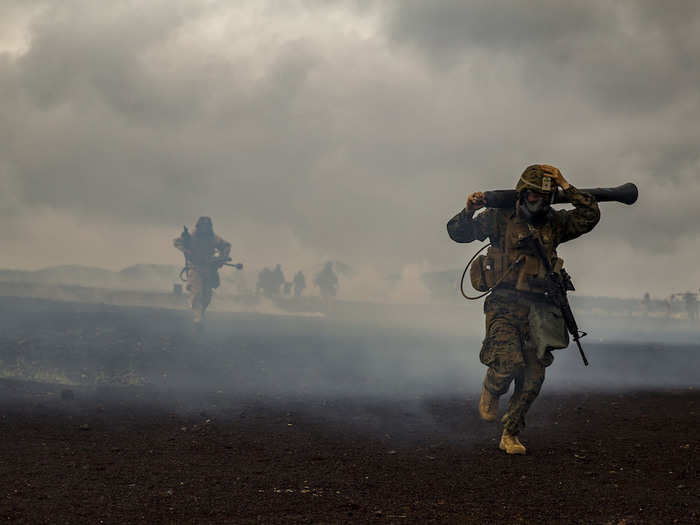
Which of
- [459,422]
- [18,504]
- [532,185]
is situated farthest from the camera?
[459,422]

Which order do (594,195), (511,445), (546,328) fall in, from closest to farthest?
(511,445), (546,328), (594,195)

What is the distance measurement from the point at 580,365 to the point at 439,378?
8.99 meters

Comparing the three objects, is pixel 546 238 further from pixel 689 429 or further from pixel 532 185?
pixel 689 429

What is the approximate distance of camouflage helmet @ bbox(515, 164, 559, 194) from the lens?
271 inches

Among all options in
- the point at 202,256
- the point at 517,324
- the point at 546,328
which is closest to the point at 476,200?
the point at 517,324

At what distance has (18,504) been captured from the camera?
4.43m

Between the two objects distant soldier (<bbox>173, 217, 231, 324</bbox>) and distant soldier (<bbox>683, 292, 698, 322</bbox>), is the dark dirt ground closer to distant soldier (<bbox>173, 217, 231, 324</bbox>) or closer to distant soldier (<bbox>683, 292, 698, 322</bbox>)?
distant soldier (<bbox>173, 217, 231, 324</bbox>)

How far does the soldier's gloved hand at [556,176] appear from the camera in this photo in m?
7.01

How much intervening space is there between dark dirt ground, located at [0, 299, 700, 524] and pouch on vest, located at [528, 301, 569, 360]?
4.34ft

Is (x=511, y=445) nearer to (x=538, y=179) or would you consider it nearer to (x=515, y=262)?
(x=515, y=262)

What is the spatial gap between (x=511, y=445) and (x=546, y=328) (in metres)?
1.52

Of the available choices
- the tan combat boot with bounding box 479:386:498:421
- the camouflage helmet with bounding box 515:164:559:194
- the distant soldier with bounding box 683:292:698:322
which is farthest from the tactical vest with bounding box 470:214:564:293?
the distant soldier with bounding box 683:292:698:322

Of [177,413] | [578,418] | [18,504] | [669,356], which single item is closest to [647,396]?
[578,418]

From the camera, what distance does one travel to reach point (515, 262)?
284 inches
